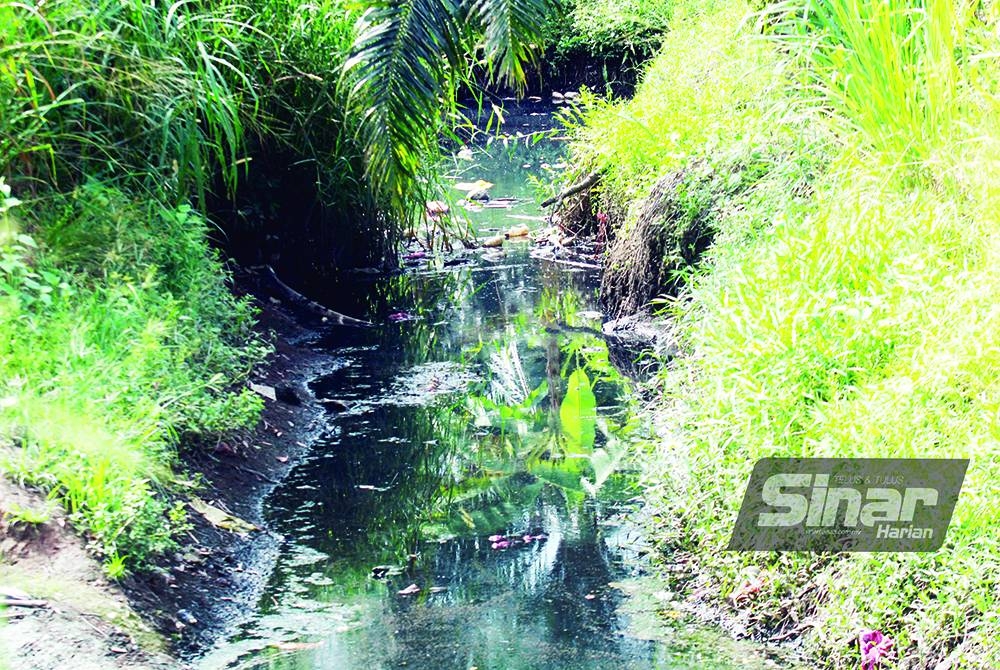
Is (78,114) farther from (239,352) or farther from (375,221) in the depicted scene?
(375,221)

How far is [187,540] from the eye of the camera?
4008 mm

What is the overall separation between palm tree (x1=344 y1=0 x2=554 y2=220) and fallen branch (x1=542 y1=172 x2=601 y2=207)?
2.27 metres

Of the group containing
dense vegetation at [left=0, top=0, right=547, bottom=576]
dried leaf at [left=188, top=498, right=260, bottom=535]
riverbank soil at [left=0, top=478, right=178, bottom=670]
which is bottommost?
dried leaf at [left=188, top=498, right=260, bottom=535]

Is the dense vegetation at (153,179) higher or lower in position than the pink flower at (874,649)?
higher

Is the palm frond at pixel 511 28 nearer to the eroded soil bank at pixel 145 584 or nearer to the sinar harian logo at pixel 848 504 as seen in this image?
the eroded soil bank at pixel 145 584

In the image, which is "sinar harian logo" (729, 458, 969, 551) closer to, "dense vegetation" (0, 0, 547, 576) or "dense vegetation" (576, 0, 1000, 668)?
"dense vegetation" (576, 0, 1000, 668)

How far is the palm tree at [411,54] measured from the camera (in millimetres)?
5758

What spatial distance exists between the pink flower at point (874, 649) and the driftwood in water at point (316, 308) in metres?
4.41

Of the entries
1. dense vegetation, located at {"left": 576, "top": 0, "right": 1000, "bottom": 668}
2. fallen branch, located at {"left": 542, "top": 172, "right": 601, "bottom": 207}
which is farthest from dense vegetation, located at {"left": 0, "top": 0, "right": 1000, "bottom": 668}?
fallen branch, located at {"left": 542, "top": 172, "right": 601, "bottom": 207}

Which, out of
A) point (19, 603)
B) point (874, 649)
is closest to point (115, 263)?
point (19, 603)

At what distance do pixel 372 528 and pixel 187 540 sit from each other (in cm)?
73

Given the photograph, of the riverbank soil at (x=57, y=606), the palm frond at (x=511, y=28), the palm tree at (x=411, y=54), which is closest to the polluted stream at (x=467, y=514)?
the riverbank soil at (x=57, y=606)

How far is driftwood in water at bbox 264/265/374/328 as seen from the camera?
23.3 feet

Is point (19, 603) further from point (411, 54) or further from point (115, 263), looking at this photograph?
point (411, 54)
